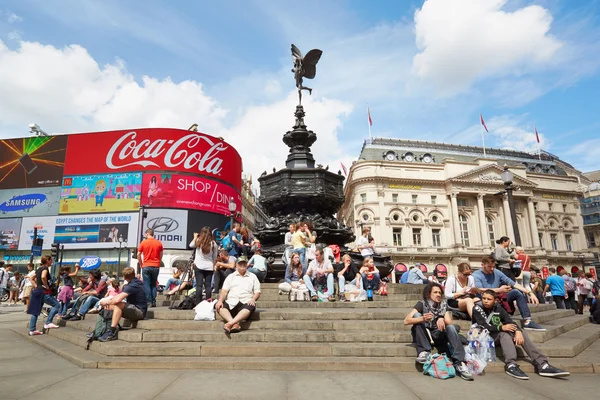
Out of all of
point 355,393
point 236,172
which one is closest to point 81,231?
point 236,172

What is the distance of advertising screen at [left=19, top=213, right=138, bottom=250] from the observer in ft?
138

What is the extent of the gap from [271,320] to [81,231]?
1765 inches

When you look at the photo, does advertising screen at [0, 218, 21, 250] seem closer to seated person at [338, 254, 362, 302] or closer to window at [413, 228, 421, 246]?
seated person at [338, 254, 362, 302]

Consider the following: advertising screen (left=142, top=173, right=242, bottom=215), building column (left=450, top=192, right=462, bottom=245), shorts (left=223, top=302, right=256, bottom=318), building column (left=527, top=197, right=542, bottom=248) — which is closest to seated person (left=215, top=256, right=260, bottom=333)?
shorts (left=223, top=302, right=256, bottom=318)

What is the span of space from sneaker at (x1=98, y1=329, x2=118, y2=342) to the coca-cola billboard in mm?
40311

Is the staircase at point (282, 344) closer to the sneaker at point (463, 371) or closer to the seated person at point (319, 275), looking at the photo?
the sneaker at point (463, 371)

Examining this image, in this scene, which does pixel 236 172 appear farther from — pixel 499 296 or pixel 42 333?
pixel 499 296

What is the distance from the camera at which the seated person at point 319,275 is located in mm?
7930

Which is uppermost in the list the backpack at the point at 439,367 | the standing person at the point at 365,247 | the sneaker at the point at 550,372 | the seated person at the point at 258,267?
the standing person at the point at 365,247

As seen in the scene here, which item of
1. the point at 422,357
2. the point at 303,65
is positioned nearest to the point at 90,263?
the point at 303,65

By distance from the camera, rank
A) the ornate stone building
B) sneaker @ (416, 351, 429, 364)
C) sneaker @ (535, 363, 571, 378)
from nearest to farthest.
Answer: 1. sneaker @ (535, 363, 571, 378)
2. sneaker @ (416, 351, 429, 364)
3. the ornate stone building

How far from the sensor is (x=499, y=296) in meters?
6.12

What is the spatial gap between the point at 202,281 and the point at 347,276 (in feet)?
A: 12.0

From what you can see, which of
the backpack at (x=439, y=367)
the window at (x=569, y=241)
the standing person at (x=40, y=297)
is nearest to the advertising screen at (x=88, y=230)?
the standing person at (x=40, y=297)
